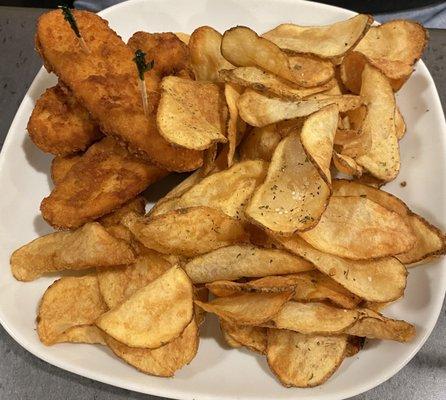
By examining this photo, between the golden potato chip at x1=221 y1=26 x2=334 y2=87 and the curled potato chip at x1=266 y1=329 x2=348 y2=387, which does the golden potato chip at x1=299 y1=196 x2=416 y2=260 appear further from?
the golden potato chip at x1=221 y1=26 x2=334 y2=87

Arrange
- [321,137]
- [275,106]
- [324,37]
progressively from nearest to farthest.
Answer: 1. [321,137]
2. [275,106]
3. [324,37]

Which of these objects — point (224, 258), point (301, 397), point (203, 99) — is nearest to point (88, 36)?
point (203, 99)

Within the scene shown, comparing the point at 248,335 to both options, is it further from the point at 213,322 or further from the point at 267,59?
the point at 267,59

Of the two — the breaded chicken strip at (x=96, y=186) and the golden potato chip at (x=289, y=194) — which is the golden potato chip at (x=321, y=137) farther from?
the breaded chicken strip at (x=96, y=186)

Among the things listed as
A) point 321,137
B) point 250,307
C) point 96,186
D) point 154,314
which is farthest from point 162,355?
point 321,137

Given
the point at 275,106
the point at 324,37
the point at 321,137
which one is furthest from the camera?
the point at 324,37

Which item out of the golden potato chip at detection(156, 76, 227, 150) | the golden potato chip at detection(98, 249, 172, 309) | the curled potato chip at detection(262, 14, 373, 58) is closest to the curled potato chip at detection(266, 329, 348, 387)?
the golden potato chip at detection(98, 249, 172, 309)

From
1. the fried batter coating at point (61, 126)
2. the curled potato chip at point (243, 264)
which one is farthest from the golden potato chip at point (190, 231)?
the fried batter coating at point (61, 126)
